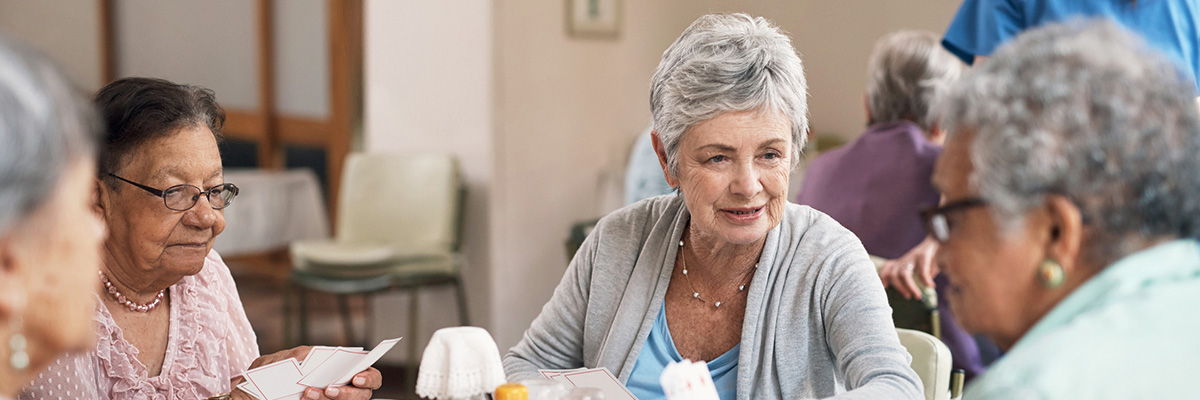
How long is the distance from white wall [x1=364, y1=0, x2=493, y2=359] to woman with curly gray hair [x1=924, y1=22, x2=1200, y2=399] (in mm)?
3586

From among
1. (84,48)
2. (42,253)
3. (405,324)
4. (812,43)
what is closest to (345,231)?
(405,324)

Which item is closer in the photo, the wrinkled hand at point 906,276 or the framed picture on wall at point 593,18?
the wrinkled hand at point 906,276

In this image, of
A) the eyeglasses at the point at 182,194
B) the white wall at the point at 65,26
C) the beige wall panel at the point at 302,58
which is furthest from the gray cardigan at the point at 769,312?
the white wall at the point at 65,26

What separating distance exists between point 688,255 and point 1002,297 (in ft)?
2.66

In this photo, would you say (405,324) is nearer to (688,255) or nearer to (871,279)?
(688,255)

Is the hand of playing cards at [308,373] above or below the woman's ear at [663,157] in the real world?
below

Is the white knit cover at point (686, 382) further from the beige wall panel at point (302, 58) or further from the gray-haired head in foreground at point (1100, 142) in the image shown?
the beige wall panel at point (302, 58)

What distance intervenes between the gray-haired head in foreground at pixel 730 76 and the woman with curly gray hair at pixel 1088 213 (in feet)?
1.94

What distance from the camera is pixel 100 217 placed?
1607mm

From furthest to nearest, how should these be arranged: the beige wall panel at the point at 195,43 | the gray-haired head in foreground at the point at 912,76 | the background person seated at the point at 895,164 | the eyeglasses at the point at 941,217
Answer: the beige wall panel at the point at 195,43 < the gray-haired head in foreground at the point at 912,76 < the background person seated at the point at 895,164 < the eyeglasses at the point at 941,217

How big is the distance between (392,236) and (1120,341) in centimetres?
406

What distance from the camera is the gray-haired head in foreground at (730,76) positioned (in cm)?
158

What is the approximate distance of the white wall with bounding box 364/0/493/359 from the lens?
177 inches

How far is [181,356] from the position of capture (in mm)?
1661
